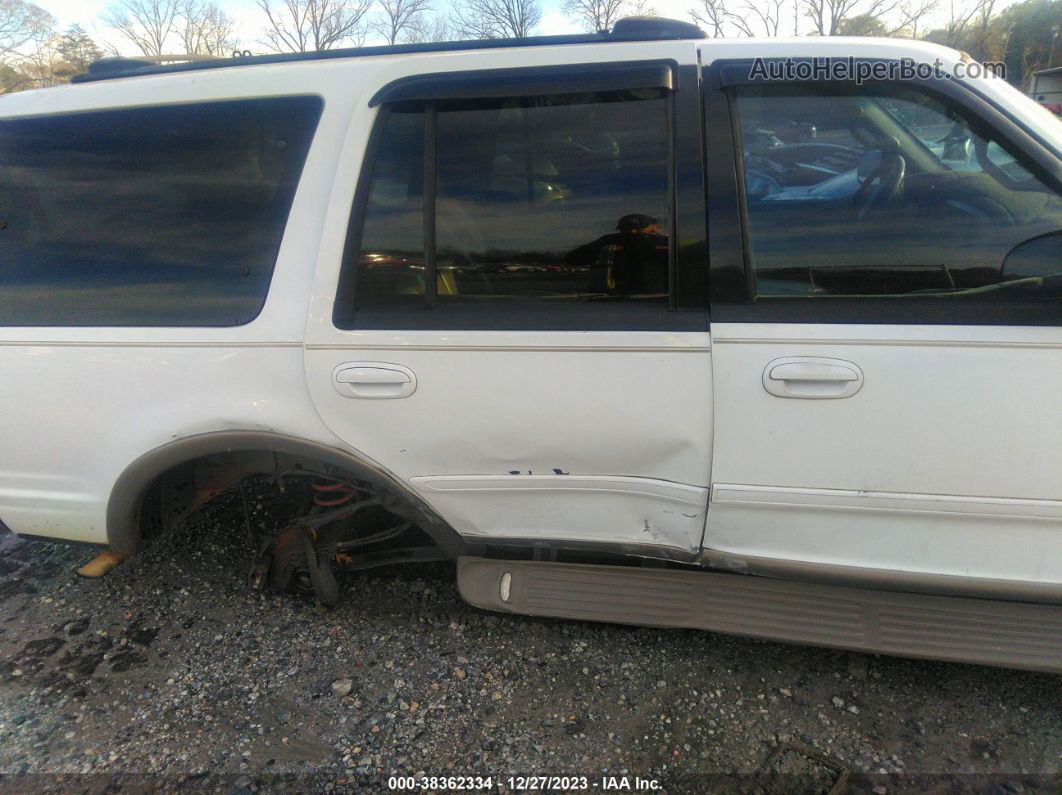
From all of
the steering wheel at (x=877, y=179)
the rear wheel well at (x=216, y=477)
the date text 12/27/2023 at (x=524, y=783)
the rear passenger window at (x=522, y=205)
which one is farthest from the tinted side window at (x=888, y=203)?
the date text 12/27/2023 at (x=524, y=783)

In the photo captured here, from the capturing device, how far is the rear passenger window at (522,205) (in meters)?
1.89

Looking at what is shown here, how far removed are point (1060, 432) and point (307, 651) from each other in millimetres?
2534

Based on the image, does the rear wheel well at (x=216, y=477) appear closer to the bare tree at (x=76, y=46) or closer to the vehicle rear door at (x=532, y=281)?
the vehicle rear door at (x=532, y=281)

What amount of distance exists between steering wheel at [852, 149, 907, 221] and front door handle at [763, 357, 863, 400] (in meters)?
0.44

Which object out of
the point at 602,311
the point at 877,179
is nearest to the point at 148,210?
the point at 602,311

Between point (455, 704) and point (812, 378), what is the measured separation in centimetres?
158

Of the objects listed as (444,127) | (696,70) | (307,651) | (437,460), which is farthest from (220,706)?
(696,70)

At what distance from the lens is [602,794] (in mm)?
1953

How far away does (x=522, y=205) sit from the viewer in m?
1.97

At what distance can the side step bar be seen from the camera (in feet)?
6.49

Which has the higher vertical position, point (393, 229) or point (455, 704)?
point (393, 229)

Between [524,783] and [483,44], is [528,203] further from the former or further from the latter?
[524,783]

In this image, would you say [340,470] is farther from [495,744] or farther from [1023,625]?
[1023,625]

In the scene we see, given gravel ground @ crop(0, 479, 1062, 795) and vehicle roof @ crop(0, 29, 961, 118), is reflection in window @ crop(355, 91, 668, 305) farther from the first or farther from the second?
gravel ground @ crop(0, 479, 1062, 795)
